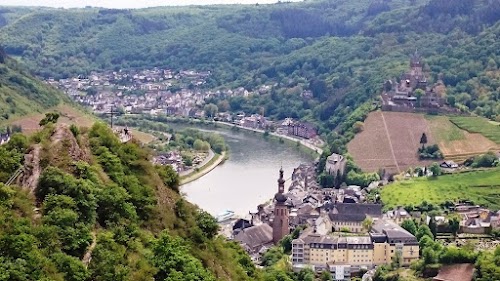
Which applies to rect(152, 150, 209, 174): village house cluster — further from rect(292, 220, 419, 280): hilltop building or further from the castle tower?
rect(292, 220, 419, 280): hilltop building

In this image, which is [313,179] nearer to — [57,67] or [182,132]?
[182,132]

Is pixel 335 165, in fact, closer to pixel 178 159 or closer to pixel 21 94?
pixel 178 159

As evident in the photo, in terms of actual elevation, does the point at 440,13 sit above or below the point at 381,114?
above

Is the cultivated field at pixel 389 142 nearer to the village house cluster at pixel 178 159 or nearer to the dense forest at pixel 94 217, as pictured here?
the village house cluster at pixel 178 159

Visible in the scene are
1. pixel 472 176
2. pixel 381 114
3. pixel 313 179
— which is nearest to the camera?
pixel 472 176

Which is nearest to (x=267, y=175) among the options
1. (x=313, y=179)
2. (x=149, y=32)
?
(x=313, y=179)

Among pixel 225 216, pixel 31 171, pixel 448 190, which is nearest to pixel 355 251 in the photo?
pixel 225 216
